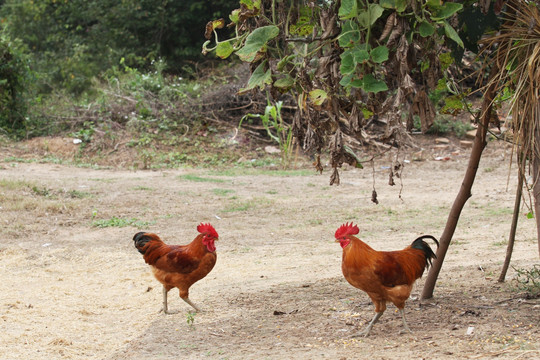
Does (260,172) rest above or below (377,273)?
below

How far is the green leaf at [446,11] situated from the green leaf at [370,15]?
290 millimetres

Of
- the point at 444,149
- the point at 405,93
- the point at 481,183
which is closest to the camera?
the point at 405,93

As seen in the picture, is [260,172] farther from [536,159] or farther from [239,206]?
[536,159]

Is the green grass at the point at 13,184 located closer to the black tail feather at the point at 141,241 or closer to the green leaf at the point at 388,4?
the black tail feather at the point at 141,241

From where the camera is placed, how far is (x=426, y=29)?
3.49 m

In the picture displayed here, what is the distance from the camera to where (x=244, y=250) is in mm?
7719

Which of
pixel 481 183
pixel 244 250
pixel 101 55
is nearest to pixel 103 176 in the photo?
pixel 244 250

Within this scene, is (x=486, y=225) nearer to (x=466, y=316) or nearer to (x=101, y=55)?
(x=466, y=316)

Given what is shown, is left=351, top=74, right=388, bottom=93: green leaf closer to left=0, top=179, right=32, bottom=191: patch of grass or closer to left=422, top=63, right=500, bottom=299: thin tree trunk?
left=422, top=63, right=500, bottom=299: thin tree trunk

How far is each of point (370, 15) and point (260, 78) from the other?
77 cm

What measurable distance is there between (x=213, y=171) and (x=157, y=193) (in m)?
2.82

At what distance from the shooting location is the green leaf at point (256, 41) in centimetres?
375

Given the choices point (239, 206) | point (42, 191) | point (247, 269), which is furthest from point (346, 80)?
point (42, 191)

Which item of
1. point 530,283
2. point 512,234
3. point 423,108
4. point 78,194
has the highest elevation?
point 423,108
